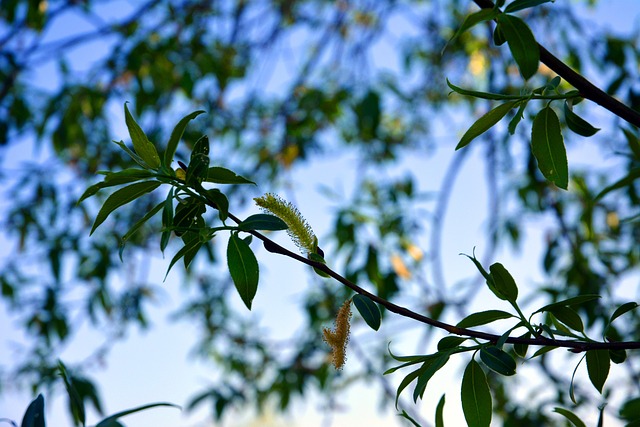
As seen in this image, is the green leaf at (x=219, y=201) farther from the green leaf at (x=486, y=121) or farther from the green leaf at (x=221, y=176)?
the green leaf at (x=486, y=121)

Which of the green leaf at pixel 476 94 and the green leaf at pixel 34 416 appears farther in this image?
the green leaf at pixel 34 416

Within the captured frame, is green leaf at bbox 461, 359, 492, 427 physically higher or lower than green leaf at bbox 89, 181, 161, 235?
lower

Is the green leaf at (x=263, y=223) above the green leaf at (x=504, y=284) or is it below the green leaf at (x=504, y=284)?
above

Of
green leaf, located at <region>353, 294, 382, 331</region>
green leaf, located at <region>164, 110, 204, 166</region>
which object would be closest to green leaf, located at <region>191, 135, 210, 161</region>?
green leaf, located at <region>164, 110, 204, 166</region>

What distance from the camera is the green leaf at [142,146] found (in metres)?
0.51

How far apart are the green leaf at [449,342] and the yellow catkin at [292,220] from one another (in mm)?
116

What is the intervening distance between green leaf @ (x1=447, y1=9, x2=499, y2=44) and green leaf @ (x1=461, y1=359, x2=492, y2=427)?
0.24 metres

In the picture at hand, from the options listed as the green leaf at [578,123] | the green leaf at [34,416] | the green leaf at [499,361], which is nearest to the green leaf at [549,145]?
the green leaf at [578,123]

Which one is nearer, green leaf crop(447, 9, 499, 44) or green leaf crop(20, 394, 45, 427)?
green leaf crop(447, 9, 499, 44)

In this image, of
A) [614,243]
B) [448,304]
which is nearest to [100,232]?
[448,304]

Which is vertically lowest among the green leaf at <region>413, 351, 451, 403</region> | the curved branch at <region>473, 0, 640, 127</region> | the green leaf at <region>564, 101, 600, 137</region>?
the green leaf at <region>413, 351, 451, 403</region>

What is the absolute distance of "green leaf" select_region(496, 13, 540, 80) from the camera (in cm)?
47

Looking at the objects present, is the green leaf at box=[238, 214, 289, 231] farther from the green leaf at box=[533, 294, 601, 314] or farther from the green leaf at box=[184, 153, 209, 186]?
the green leaf at box=[533, 294, 601, 314]

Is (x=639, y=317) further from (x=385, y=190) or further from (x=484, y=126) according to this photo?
(x=484, y=126)
